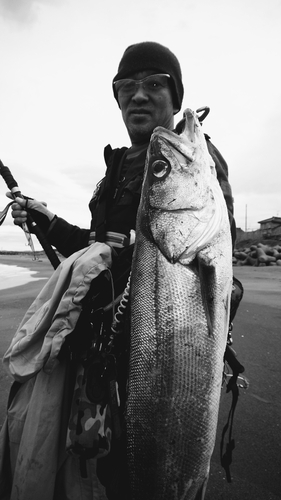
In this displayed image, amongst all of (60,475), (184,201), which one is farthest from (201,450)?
(184,201)

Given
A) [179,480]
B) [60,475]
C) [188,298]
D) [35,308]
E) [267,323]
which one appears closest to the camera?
[179,480]

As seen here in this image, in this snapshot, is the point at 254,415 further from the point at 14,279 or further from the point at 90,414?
the point at 14,279

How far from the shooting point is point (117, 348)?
1.84 m

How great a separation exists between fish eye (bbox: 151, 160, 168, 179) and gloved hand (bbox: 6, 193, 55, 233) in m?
1.46

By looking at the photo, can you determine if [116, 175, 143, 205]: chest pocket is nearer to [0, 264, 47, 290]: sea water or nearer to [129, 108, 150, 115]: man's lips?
[129, 108, 150, 115]: man's lips

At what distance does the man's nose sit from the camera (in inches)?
92.8

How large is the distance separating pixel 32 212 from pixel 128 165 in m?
1.08

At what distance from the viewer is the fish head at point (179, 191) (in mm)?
1604

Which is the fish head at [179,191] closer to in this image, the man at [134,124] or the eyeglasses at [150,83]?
the man at [134,124]

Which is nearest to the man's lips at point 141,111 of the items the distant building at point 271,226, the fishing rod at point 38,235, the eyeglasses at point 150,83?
the eyeglasses at point 150,83

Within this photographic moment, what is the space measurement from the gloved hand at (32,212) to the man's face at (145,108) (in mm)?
1138

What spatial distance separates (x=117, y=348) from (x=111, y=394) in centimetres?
27

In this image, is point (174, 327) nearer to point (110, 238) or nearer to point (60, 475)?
point (110, 238)

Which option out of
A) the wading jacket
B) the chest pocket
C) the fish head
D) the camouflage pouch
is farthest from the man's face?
the camouflage pouch
